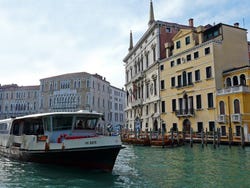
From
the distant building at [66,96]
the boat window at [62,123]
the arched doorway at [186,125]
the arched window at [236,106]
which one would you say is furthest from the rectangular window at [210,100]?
the distant building at [66,96]

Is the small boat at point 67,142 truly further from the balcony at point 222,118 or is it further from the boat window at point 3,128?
the balcony at point 222,118

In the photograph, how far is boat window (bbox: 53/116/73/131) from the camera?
11.2 m

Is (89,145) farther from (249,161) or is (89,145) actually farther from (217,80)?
(217,80)

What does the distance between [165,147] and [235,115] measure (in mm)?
6663

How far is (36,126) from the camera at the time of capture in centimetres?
1284

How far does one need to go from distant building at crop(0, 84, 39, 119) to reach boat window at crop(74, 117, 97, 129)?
4535cm

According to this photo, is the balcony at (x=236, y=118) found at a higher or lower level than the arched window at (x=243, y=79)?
lower

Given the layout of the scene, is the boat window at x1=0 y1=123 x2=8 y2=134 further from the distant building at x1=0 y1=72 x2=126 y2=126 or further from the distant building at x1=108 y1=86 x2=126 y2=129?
the distant building at x1=108 y1=86 x2=126 y2=129

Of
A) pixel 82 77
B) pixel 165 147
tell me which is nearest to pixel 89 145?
pixel 165 147

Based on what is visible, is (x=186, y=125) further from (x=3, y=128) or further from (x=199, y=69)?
(x=3, y=128)

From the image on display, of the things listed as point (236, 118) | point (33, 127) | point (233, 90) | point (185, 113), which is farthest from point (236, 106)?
point (33, 127)

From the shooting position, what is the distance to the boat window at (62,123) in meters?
11.2

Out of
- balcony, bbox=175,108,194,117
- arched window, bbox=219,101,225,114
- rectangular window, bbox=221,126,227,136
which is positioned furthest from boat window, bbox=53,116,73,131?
balcony, bbox=175,108,194,117

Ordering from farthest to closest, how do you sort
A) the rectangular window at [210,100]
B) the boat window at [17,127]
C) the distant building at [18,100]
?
1. the distant building at [18,100]
2. the rectangular window at [210,100]
3. the boat window at [17,127]
